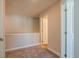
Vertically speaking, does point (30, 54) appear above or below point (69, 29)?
below

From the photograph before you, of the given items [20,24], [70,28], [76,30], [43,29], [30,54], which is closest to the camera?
[76,30]

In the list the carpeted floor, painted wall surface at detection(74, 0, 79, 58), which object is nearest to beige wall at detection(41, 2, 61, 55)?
the carpeted floor

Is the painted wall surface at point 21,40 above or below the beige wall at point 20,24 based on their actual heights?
below

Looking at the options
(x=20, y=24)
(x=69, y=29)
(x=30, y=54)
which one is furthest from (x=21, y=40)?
(x=69, y=29)

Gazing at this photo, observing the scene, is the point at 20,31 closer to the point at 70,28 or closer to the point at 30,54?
the point at 30,54

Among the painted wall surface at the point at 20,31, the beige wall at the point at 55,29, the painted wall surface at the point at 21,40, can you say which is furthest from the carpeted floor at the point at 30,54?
the painted wall surface at the point at 20,31

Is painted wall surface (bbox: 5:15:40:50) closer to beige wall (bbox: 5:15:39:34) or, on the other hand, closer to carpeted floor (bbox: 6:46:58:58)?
beige wall (bbox: 5:15:39:34)

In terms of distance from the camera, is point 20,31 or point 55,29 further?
point 20,31

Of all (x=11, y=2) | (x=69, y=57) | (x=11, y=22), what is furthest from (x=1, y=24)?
(x=11, y=22)

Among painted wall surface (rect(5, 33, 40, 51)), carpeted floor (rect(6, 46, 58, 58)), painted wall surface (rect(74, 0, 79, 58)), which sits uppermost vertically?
painted wall surface (rect(74, 0, 79, 58))

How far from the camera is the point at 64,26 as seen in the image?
134 inches

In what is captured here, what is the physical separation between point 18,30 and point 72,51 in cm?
484

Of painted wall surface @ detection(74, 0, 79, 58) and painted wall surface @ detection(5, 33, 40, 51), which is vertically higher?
painted wall surface @ detection(74, 0, 79, 58)

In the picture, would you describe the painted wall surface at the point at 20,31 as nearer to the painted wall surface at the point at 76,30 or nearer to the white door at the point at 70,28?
the white door at the point at 70,28
